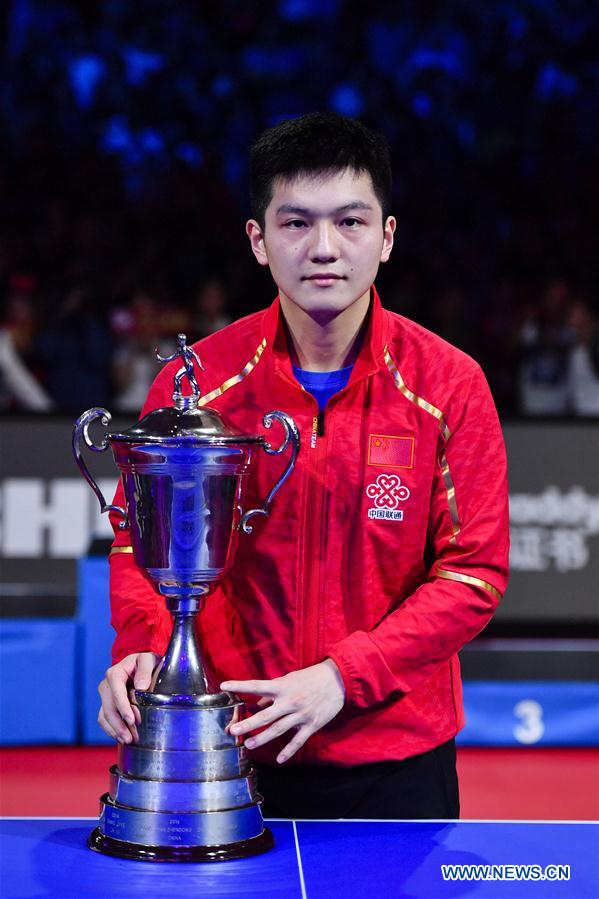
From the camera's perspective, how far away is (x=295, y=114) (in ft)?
29.9

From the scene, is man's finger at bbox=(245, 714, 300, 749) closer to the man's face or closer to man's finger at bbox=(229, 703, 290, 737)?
man's finger at bbox=(229, 703, 290, 737)

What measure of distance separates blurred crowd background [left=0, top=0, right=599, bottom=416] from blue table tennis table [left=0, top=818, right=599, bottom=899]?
18.8 ft

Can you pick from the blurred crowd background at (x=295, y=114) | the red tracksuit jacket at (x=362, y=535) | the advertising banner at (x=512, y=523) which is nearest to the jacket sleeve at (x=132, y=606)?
the red tracksuit jacket at (x=362, y=535)

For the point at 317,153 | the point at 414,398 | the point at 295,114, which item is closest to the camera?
the point at 317,153

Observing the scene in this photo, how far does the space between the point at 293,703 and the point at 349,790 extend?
313mm

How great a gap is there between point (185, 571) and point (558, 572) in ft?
12.0

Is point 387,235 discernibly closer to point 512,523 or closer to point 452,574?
point 452,574

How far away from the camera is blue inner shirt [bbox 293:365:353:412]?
201 centimetres

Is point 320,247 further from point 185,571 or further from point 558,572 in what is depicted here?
point 558,572

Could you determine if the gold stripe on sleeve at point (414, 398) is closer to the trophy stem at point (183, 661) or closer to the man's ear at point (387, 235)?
the man's ear at point (387, 235)

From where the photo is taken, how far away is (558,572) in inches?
201

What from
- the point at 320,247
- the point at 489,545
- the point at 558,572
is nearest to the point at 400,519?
the point at 489,545

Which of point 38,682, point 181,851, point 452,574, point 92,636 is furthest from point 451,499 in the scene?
point 38,682

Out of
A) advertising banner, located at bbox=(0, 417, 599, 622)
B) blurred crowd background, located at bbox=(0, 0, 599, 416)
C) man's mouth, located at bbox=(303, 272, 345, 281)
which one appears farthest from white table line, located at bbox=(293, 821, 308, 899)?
blurred crowd background, located at bbox=(0, 0, 599, 416)
